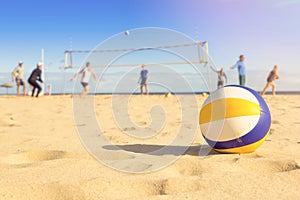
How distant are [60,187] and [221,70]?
14165mm

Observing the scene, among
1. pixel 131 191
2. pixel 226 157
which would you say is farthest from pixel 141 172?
pixel 226 157

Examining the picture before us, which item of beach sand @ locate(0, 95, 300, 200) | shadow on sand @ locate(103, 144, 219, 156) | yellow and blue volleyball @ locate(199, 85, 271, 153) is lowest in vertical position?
shadow on sand @ locate(103, 144, 219, 156)

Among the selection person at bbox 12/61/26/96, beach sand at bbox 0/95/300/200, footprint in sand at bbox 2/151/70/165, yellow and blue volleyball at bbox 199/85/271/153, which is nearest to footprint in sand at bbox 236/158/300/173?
beach sand at bbox 0/95/300/200

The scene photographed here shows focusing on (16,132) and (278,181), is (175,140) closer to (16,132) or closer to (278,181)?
(278,181)

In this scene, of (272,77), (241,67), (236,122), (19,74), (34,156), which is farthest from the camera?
(19,74)

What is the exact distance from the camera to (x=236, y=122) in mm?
2705

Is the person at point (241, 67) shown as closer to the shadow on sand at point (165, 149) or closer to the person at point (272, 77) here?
the person at point (272, 77)

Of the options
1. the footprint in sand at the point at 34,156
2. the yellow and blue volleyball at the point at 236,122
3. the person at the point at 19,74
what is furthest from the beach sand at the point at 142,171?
the person at the point at 19,74

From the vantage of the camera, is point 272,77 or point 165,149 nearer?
point 165,149

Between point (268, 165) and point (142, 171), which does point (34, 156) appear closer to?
point (142, 171)

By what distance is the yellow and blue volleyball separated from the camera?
271 centimetres

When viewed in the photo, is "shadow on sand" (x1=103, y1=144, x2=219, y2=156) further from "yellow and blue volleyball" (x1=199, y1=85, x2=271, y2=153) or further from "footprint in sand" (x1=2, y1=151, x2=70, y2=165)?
"footprint in sand" (x1=2, y1=151, x2=70, y2=165)

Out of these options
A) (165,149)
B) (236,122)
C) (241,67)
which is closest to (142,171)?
(165,149)

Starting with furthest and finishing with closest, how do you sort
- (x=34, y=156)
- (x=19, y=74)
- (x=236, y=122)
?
1. (x=19, y=74)
2. (x=34, y=156)
3. (x=236, y=122)
